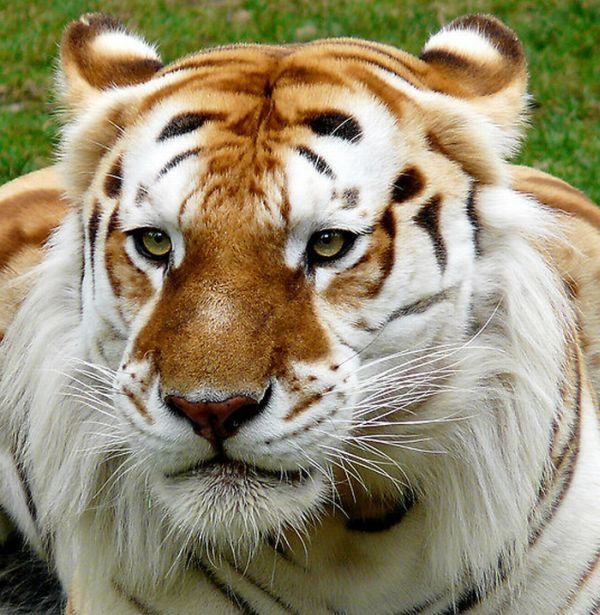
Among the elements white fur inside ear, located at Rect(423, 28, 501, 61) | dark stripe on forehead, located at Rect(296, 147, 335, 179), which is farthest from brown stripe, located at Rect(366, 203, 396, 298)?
white fur inside ear, located at Rect(423, 28, 501, 61)

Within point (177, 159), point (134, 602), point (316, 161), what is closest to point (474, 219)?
point (316, 161)

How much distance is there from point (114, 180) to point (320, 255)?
46cm

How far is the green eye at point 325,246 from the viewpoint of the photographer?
2301 mm

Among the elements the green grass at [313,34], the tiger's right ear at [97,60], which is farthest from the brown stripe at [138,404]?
the green grass at [313,34]

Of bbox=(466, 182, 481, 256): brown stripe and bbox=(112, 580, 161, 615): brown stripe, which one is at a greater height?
bbox=(466, 182, 481, 256): brown stripe

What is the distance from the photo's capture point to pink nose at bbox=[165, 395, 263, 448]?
2.12 metres

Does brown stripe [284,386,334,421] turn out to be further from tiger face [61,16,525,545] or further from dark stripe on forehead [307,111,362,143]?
dark stripe on forehead [307,111,362,143]

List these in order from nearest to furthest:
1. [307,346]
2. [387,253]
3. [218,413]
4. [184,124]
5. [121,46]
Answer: [218,413], [307,346], [387,253], [184,124], [121,46]

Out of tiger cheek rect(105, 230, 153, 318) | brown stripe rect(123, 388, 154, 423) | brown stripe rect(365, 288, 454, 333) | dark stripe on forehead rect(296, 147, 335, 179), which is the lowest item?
brown stripe rect(123, 388, 154, 423)

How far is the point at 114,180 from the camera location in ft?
8.27

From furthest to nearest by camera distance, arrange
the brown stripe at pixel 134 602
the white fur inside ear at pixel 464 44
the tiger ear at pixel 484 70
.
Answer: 1. the white fur inside ear at pixel 464 44
2. the brown stripe at pixel 134 602
3. the tiger ear at pixel 484 70

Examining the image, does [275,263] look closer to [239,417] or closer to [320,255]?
[320,255]

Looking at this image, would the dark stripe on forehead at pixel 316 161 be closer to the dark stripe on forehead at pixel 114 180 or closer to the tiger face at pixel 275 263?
the tiger face at pixel 275 263

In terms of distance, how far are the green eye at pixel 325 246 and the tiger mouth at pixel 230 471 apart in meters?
0.36
